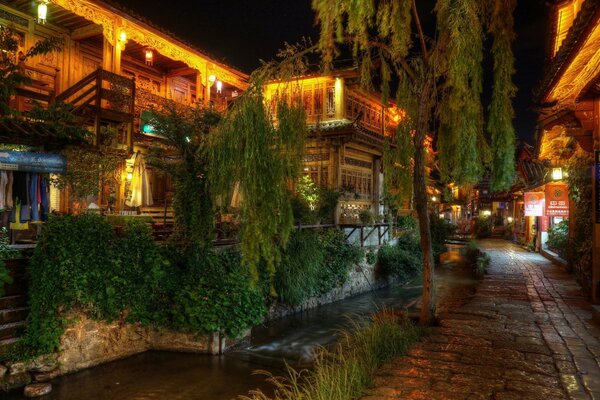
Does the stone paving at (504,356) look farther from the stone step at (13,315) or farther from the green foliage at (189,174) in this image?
the stone step at (13,315)

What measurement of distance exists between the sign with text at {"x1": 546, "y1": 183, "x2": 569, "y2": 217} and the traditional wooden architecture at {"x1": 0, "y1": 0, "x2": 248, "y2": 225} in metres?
13.2

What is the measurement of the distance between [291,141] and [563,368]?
15.9 ft

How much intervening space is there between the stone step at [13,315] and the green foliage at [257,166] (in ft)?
15.4

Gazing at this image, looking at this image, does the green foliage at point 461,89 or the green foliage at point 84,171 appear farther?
the green foliage at point 84,171

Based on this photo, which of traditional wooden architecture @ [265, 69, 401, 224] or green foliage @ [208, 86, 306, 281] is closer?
green foliage @ [208, 86, 306, 281]

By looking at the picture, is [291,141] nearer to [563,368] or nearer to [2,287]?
[563,368]

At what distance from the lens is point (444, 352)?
616cm

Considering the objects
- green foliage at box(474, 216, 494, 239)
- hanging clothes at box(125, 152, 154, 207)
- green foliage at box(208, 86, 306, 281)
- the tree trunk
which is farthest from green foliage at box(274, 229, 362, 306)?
green foliage at box(474, 216, 494, 239)

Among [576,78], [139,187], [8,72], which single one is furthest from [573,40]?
[8,72]

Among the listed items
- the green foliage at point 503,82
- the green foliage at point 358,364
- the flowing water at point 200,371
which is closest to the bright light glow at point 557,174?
the flowing water at point 200,371

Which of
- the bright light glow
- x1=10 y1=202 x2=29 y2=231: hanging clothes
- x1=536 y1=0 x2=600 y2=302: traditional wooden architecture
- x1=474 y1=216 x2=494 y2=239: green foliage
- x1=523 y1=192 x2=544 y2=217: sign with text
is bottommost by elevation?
x1=474 y1=216 x2=494 y2=239: green foliage

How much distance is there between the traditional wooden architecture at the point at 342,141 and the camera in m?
17.2

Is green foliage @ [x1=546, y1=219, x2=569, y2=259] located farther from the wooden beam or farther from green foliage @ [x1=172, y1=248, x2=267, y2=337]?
the wooden beam

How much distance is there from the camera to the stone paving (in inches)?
190
